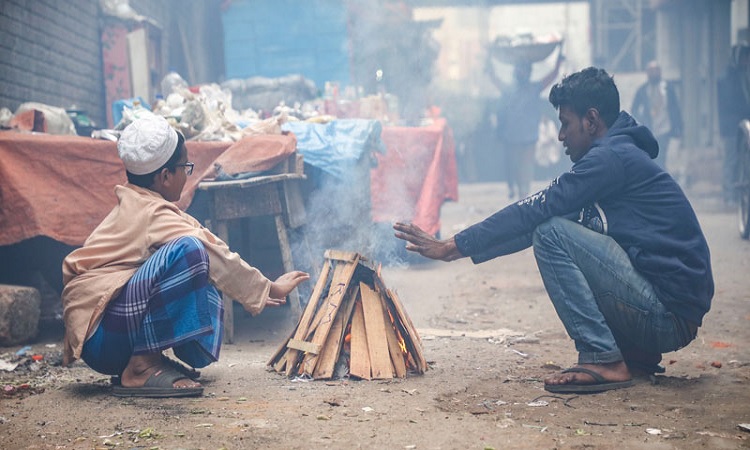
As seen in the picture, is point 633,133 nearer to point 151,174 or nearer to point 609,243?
point 609,243

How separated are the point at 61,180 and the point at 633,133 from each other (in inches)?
139

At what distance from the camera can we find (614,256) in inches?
134

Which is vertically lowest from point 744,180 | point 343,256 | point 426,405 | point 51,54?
point 426,405

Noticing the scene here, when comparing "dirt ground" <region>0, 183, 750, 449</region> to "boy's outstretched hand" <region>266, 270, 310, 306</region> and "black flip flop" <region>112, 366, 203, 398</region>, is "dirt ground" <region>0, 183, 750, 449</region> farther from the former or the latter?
"boy's outstretched hand" <region>266, 270, 310, 306</region>

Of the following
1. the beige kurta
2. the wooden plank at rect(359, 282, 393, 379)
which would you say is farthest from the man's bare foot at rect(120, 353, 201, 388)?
the wooden plank at rect(359, 282, 393, 379)

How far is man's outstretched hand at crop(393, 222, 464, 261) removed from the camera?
11.9 feet

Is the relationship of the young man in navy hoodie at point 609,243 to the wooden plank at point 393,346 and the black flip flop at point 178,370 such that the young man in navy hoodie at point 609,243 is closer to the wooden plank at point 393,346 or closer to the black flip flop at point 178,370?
the wooden plank at point 393,346

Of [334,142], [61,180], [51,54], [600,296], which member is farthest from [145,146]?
[51,54]

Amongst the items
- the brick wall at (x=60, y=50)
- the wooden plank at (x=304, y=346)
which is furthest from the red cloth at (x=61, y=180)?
the brick wall at (x=60, y=50)

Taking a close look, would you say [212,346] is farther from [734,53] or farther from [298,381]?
[734,53]

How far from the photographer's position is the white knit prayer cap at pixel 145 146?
3396mm

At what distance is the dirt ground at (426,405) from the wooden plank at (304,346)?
0.52 feet

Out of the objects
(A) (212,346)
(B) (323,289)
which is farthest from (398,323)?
(A) (212,346)

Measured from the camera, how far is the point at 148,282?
10.7ft
